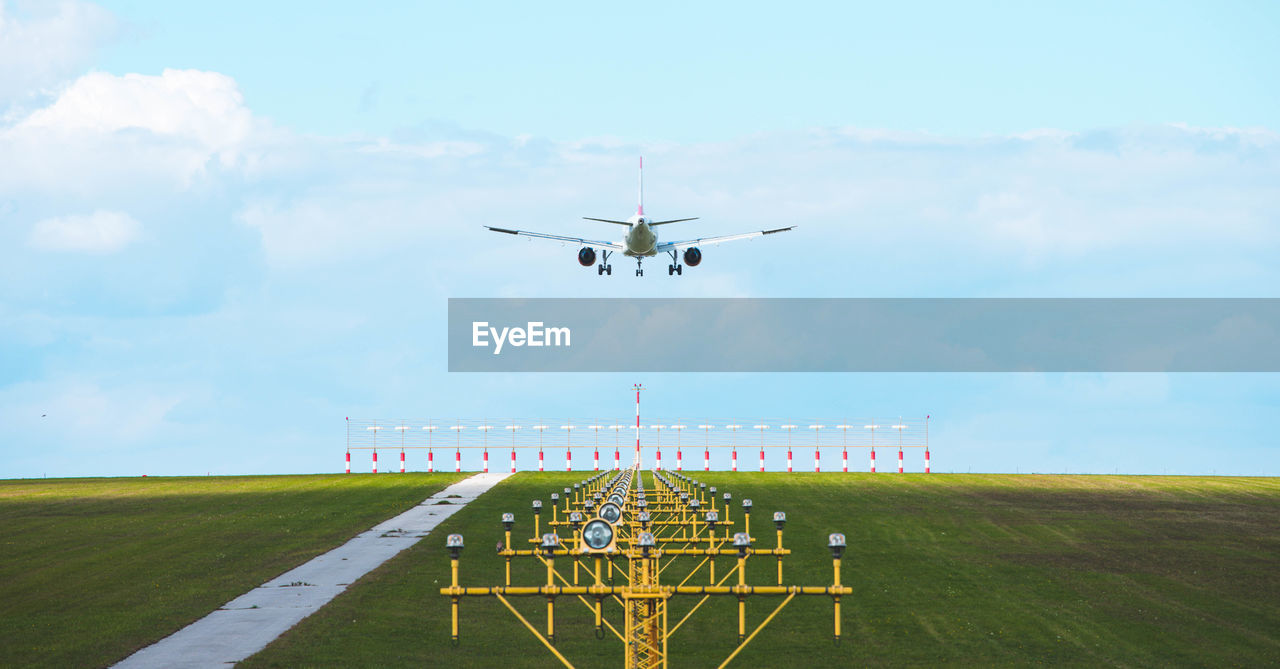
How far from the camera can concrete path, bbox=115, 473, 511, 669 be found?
77.5 feet

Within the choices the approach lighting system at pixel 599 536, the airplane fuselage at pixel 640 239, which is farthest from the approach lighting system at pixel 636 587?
the airplane fuselage at pixel 640 239

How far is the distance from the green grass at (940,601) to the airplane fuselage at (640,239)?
15406 millimetres

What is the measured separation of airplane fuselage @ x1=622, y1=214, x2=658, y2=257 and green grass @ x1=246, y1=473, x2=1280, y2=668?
50.5 ft

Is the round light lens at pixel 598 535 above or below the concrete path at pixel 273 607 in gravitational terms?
above

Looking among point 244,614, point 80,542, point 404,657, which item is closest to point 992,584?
point 404,657

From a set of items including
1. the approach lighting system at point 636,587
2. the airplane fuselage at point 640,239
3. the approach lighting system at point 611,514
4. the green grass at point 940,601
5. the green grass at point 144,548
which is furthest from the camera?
the airplane fuselage at point 640,239

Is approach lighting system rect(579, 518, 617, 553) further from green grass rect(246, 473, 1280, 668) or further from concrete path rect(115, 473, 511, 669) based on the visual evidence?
concrete path rect(115, 473, 511, 669)

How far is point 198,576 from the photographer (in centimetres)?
3491

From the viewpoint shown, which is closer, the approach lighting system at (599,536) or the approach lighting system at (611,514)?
the approach lighting system at (599,536)

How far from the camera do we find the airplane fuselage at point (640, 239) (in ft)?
197

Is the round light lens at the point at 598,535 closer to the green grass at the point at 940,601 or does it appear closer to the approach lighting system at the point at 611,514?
the approach lighting system at the point at 611,514

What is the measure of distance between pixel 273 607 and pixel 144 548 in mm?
15768

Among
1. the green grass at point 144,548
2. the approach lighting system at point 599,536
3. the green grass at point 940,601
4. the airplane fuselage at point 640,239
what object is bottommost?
the green grass at point 940,601

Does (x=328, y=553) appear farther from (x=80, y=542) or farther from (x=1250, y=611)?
(x=1250, y=611)
